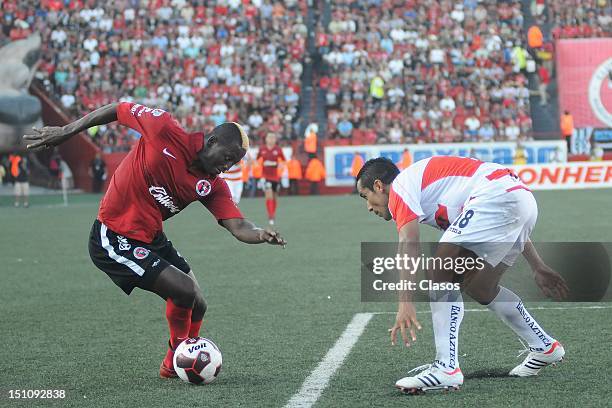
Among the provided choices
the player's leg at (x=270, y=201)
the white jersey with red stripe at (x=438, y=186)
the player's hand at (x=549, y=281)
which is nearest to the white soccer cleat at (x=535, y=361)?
the player's hand at (x=549, y=281)

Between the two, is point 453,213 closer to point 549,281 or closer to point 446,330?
point 446,330

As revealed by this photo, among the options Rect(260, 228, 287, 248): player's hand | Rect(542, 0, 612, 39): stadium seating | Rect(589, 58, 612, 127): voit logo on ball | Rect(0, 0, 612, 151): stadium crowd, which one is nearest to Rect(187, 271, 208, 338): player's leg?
Rect(260, 228, 287, 248): player's hand

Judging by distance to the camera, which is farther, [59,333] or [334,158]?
[334,158]

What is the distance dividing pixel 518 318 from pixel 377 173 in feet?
4.49

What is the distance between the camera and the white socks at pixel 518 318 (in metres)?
6.38

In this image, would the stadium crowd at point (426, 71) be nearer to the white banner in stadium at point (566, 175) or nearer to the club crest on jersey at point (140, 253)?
the white banner in stadium at point (566, 175)

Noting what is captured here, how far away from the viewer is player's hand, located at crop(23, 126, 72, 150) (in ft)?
21.3

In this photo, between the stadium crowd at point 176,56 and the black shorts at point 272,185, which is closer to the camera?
the black shorts at point 272,185

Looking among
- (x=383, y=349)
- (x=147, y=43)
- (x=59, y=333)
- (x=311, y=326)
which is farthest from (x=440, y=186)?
(x=147, y=43)

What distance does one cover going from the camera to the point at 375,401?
5805mm

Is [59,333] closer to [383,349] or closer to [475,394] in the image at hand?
[383,349]

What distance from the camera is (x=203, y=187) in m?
6.62

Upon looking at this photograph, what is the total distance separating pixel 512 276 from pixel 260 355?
190 inches

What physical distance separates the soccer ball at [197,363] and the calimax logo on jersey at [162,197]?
0.91 metres
